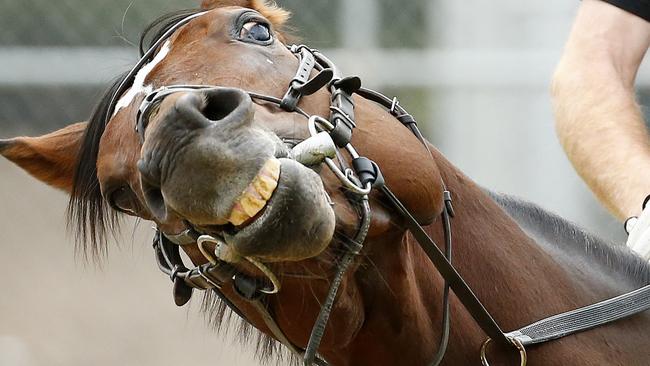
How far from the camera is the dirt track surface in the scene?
255 inches

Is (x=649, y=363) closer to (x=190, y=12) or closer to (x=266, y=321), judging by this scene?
(x=266, y=321)

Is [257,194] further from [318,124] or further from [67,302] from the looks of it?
[67,302]

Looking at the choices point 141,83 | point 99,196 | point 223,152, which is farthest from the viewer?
point 99,196

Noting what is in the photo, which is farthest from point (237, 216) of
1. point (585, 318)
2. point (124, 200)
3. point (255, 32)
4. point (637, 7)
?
point (637, 7)

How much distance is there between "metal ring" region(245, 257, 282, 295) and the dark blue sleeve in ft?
6.43

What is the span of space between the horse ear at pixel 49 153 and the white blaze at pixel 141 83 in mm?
317

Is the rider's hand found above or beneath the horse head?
beneath

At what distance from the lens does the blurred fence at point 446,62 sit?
6.03 m

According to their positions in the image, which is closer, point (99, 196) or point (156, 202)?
point (156, 202)

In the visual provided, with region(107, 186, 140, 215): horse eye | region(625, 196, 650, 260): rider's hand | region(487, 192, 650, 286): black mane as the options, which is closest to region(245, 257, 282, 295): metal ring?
region(107, 186, 140, 215): horse eye

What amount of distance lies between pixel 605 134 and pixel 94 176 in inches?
66.2

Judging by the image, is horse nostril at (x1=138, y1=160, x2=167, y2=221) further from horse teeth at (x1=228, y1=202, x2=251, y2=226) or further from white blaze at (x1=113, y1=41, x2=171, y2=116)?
white blaze at (x1=113, y1=41, x2=171, y2=116)

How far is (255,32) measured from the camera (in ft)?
8.62

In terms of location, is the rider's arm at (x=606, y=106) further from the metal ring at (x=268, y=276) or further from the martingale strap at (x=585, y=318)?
the metal ring at (x=268, y=276)
